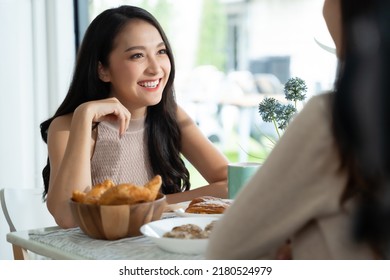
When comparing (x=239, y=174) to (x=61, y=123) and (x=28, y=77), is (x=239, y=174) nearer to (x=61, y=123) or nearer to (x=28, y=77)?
(x=61, y=123)

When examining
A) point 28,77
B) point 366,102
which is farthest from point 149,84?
point 28,77

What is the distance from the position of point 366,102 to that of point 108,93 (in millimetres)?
1279

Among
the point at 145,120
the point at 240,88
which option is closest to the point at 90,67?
the point at 145,120

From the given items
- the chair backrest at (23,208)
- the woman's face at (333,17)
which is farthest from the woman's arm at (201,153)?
the woman's face at (333,17)

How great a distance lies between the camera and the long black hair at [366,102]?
2.05 feet

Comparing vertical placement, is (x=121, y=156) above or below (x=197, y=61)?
below

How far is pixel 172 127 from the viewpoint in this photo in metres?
1.83

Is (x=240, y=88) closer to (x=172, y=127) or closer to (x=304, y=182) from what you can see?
(x=172, y=127)

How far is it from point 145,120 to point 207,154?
216mm

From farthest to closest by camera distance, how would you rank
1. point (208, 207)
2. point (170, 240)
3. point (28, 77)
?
1. point (28, 77)
2. point (208, 207)
3. point (170, 240)

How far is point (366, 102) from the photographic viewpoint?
63 cm

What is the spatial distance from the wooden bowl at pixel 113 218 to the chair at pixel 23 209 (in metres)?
0.70

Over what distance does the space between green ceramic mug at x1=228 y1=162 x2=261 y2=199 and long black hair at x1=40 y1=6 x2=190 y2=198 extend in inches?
18.8
